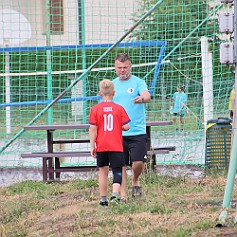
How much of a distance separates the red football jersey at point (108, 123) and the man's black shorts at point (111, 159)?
0.08 meters

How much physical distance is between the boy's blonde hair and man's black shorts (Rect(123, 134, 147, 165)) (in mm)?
776

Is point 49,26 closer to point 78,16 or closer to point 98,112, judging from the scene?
point 78,16

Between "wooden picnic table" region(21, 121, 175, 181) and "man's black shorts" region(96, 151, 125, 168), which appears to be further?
"wooden picnic table" region(21, 121, 175, 181)

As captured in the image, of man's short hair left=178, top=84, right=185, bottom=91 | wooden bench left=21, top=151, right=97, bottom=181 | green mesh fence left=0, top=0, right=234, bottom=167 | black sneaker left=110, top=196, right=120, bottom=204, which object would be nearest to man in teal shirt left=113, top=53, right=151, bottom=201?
black sneaker left=110, top=196, right=120, bottom=204

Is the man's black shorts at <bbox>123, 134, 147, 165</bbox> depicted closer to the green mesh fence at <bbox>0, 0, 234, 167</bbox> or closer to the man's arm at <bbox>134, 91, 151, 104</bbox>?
the man's arm at <bbox>134, 91, 151, 104</bbox>

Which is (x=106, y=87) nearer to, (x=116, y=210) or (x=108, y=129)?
(x=108, y=129)

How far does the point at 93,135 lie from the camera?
30.3ft

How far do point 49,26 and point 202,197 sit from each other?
6.06 meters

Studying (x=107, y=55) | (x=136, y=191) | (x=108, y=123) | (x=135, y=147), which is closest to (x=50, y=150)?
(x=107, y=55)

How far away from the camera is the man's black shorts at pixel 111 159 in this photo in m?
9.29

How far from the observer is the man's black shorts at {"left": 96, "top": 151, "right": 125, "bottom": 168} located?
9289 mm

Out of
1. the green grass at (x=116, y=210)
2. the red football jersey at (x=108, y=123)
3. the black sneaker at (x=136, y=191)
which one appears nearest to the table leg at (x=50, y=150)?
the green grass at (x=116, y=210)

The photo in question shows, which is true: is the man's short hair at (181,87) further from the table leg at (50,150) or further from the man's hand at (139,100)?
the man's hand at (139,100)

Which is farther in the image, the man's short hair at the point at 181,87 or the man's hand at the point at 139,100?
the man's short hair at the point at 181,87
